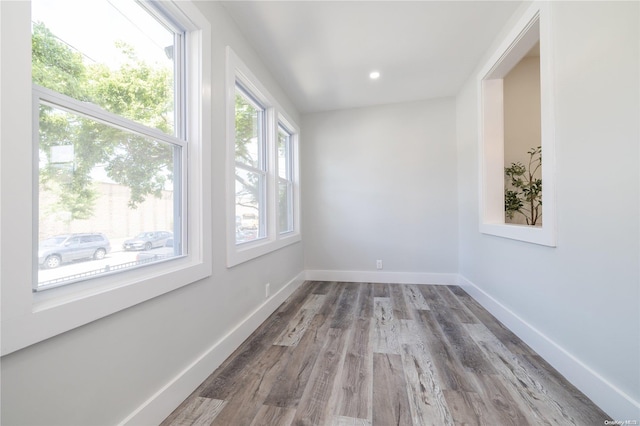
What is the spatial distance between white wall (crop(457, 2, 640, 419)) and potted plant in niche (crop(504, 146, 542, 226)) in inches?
38.5

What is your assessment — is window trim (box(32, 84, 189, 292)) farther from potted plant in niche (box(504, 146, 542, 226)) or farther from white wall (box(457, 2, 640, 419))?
potted plant in niche (box(504, 146, 542, 226))

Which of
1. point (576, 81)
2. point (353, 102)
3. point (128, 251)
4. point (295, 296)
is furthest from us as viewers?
point (353, 102)

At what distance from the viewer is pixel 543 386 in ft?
4.73

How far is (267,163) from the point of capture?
2.73 meters

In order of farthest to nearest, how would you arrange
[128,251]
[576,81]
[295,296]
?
1. [295,296]
2. [576,81]
3. [128,251]

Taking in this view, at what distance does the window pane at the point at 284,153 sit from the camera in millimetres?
3449

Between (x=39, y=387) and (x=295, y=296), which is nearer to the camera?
(x=39, y=387)

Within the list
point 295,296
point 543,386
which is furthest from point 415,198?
point 543,386

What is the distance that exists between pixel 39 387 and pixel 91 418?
0.86 feet

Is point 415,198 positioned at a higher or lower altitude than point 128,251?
higher

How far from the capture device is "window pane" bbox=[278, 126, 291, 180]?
3449mm

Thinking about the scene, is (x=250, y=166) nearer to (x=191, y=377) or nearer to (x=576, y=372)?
(x=191, y=377)

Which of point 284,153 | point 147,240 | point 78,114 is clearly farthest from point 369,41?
point 147,240

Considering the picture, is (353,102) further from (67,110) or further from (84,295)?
(84,295)
